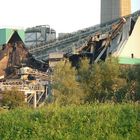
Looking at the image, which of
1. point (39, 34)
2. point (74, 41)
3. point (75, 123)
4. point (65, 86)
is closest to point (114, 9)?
point (39, 34)

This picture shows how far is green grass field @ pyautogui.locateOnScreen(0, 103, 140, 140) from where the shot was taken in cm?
1593

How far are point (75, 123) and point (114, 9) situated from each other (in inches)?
5597

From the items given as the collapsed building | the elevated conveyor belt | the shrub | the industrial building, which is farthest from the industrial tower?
the shrub

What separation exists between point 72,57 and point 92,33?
1206 centimetres

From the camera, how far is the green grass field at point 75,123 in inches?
627

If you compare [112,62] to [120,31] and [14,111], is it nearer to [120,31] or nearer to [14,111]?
[120,31]

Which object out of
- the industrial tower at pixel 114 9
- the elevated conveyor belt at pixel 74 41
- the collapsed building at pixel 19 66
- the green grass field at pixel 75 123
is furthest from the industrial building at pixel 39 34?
the green grass field at pixel 75 123

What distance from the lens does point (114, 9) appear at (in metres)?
157

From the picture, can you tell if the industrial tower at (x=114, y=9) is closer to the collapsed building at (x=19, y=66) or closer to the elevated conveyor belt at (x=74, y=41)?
the elevated conveyor belt at (x=74, y=41)

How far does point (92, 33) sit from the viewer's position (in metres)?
84.8

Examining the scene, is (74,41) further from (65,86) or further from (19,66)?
(65,86)

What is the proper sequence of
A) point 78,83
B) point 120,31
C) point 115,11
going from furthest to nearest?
point 115,11
point 120,31
point 78,83

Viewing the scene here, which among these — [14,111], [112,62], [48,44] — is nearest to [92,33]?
[48,44]

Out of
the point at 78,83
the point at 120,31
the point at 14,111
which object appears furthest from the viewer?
the point at 120,31
